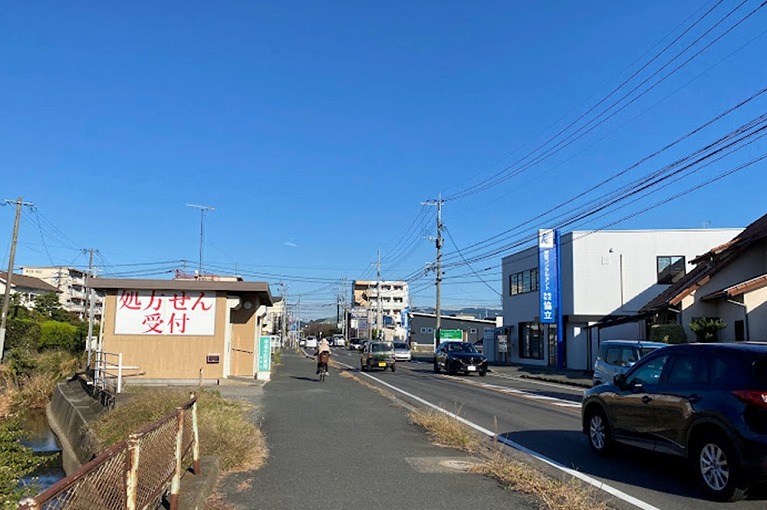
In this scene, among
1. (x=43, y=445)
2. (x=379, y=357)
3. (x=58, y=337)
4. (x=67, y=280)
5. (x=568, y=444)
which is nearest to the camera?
(x=568, y=444)

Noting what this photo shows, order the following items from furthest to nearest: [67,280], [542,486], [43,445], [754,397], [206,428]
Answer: [67,280]
[43,445]
[206,428]
[542,486]
[754,397]

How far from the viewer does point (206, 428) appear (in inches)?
350

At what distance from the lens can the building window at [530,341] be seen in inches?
1670

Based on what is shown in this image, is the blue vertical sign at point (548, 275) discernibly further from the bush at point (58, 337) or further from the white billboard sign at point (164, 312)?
the bush at point (58, 337)

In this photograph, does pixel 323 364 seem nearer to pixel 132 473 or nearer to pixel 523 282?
pixel 132 473

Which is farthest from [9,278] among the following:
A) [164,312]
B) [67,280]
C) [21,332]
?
[67,280]

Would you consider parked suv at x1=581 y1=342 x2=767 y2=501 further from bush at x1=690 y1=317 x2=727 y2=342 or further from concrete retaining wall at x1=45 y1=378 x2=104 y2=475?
bush at x1=690 y1=317 x2=727 y2=342

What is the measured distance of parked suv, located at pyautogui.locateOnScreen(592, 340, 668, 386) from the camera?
15.4m

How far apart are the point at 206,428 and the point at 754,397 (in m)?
6.74

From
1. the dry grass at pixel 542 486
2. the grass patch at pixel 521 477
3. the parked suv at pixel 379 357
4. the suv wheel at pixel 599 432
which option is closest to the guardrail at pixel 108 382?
the grass patch at pixel 521 477

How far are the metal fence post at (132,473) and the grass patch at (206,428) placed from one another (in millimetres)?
3058

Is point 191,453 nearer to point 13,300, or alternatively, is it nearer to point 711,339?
point 711,339

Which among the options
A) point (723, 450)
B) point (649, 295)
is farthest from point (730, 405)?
point (649, 295)

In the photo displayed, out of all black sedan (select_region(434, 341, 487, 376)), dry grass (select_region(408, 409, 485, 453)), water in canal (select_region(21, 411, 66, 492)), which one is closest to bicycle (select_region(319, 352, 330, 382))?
black sedan (select_region(434, 341, 487, 376))
